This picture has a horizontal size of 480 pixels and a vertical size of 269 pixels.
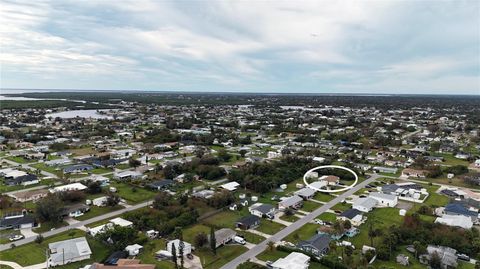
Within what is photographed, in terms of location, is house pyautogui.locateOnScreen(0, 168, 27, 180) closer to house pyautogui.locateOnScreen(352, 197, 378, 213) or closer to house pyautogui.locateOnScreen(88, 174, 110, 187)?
house pyautogui.locateOnScreen(88, 174, 110, 187)

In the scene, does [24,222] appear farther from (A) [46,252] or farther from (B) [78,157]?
(B) [78,157]

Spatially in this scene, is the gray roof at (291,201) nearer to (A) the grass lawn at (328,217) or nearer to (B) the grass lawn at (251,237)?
(A) the grass lawn at (328,217)

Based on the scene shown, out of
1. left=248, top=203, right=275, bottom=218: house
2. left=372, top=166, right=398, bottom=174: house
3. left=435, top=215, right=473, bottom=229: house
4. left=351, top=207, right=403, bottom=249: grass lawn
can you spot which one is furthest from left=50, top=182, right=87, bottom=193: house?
left=372, top=166, right=398, bottom=174: house

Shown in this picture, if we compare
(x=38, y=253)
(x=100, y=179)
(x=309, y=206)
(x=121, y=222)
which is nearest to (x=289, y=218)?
(x=309, y=206)

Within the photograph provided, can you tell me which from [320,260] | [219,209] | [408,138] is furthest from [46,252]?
[408,138]

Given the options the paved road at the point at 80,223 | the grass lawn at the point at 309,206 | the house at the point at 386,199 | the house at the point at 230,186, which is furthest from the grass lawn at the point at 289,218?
the paved road at the point at 80,223

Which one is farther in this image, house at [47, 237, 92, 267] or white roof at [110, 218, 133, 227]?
white roof at [110, 218, 133, 227]

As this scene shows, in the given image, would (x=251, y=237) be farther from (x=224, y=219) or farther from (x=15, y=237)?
(x=15, y=237)
